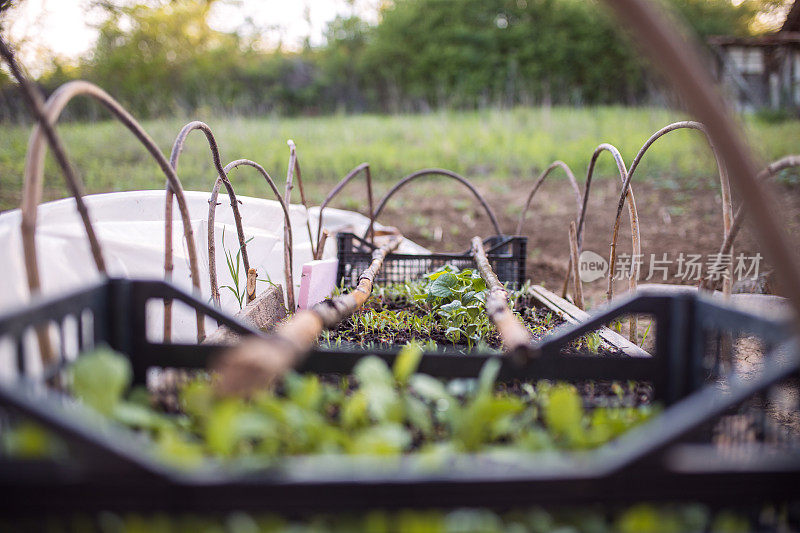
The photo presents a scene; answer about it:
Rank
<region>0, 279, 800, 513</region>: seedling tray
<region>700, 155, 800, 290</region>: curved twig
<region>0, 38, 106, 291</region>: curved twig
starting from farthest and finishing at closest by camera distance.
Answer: <region>700, 155, 800, 290</region>: curved twig → <region>0, 38, 106, 291</region>: curved twig → <region>0, 279, 800, 513</region>: seedling tray

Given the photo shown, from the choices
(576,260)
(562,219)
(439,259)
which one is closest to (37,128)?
(439,259)

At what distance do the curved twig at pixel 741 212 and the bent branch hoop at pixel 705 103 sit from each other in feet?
0.72

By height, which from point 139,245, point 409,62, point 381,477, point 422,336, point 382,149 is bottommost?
point 422,336

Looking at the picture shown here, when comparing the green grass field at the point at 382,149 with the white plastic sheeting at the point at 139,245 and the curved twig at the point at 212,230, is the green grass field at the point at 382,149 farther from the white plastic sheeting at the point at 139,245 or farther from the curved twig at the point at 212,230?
the curved twig at the point at 212,230

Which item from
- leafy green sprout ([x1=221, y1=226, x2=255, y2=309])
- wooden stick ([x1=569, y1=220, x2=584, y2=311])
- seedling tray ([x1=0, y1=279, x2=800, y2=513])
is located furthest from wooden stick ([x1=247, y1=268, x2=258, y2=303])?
wooden stick ([x1=569, y1=220, x2=584, y2=311])

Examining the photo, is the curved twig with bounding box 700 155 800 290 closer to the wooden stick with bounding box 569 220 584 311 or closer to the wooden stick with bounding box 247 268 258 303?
the wooden stick with bounding box 569 220 584 311

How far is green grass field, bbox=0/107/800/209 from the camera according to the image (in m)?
6.38

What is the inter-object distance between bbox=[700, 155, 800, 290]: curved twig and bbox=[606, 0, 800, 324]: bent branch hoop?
0.22 m

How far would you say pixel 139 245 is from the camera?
1.47 meters

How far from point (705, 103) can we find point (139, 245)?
1396 mm

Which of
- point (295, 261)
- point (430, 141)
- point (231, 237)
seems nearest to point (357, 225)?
point (295, 261)

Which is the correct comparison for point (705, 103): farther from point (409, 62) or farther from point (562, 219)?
point (409, 62)

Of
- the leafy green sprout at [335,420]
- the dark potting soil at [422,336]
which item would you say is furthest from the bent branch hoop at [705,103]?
the dark potting soil at [422,336]

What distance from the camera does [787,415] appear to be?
209cm
